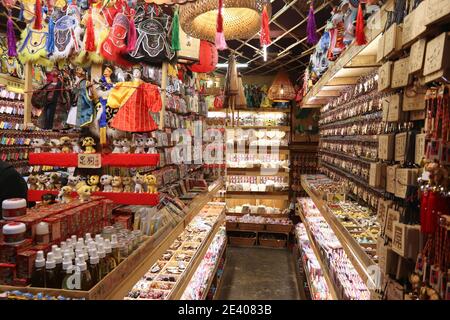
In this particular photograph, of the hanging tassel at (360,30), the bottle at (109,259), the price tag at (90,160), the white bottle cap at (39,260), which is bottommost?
the bottle at (109,259)

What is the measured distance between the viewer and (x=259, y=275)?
592 centimetres

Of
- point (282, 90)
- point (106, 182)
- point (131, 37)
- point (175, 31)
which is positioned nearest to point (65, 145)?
point (106, 182)

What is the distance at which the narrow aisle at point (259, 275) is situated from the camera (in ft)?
16.9

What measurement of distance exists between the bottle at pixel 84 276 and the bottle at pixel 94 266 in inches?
1.1

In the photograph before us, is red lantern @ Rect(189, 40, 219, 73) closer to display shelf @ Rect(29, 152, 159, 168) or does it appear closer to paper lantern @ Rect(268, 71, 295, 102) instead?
display shelf @ Rect(29, 152, 159, 168)

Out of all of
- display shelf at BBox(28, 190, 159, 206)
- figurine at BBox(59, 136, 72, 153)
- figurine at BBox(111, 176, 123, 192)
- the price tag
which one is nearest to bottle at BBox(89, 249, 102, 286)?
display shelf at BBox(28, 190, 159, 206)

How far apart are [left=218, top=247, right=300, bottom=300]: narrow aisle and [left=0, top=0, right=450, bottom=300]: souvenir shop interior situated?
0.13 ft

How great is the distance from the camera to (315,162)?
26.8 ft

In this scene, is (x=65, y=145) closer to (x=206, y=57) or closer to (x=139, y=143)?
(x=139, y=143)

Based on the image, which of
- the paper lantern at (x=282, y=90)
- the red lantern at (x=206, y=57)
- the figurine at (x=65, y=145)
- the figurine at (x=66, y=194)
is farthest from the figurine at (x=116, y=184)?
the paper lantern at (x=282, y=90)

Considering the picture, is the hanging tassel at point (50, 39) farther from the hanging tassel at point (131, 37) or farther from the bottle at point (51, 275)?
the bottle at point (51, 275)

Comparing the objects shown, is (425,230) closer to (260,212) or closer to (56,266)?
(56,266)

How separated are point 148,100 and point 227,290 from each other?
3402mm
